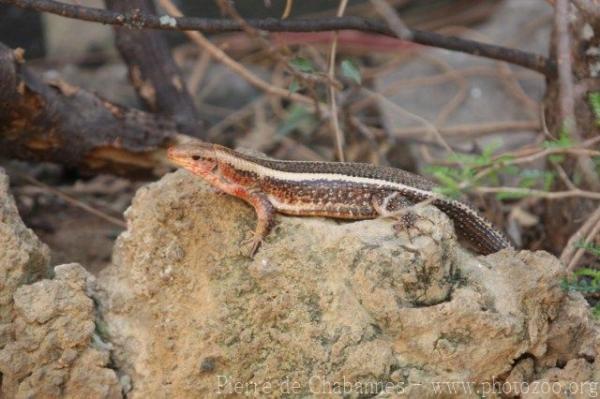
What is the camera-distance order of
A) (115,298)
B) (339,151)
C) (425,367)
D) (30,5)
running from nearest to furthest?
(425,367) < (115,298) < (30,5) < (339,151)

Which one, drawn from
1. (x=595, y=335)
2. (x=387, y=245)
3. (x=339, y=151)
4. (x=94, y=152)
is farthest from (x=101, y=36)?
(x=595, y=335)

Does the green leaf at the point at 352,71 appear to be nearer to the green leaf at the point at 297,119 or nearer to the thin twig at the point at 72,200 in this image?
the green leaf at the point at 297,119

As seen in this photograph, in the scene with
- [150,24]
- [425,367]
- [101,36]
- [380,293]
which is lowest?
[101,36]

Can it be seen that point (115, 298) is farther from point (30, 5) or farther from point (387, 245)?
point (30, 5)

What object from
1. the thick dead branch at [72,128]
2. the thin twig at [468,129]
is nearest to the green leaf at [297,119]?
A: the thin twig at [468,129]

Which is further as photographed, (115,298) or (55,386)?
(115,298)

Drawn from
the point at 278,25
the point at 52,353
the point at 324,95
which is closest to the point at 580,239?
the point at 278,25

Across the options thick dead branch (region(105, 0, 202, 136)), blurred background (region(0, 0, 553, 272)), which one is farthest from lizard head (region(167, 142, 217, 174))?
blurred background (region(0, 0, 553, 272))
